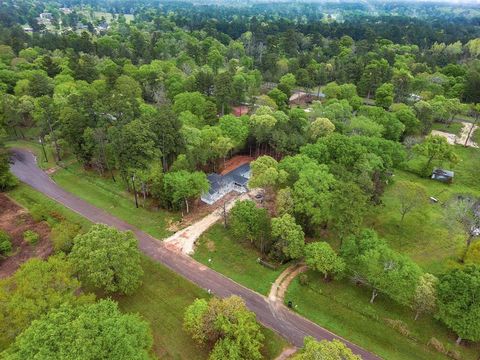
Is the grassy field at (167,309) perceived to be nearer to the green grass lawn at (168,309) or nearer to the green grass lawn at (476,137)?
the green grass lawn at (168,309)

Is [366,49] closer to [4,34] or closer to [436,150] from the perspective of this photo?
[436,150]

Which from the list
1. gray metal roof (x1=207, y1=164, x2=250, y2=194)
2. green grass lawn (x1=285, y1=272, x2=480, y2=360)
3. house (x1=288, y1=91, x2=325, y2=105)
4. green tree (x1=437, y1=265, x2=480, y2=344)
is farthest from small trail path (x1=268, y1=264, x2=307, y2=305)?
house (x1=288, y1=91, x2=325, y2=105)

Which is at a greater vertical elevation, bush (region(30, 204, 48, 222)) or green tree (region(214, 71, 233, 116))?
green tree (region(214, 71, 233, 116))

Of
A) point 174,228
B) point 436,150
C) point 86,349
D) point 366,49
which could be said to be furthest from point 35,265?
point 366,49

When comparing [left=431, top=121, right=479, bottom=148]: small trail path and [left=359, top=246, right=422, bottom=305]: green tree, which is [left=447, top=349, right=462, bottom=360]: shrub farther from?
[left=431, top=121, right=479, bottom=148]: small trail path

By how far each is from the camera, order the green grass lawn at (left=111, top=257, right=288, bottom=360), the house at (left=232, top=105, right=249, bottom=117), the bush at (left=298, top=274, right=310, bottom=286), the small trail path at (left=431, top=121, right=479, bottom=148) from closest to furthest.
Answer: the green grass lawn at (left=111, top=257, right=288, bottom=360)
the bush at (left=298, top=274, right=310, bottom=286)
the small trail path at (left=431, top=121, right=479, bottom=148)
the house at (left=232, top=105, right=249, bottom=117)

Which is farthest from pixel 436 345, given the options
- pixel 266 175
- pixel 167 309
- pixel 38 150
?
pixel 38 150

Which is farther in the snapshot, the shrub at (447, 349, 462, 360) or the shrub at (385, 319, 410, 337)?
the shrub at (385, 319, 410, 337)
